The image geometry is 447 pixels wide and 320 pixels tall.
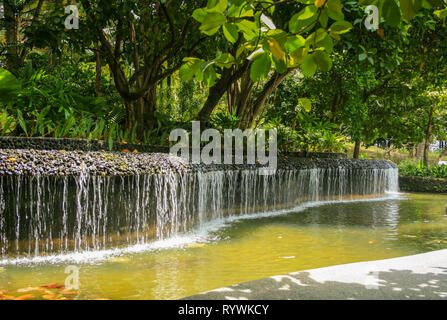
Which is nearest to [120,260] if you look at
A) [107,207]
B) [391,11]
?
[107,207]

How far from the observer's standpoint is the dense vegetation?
1.62 m

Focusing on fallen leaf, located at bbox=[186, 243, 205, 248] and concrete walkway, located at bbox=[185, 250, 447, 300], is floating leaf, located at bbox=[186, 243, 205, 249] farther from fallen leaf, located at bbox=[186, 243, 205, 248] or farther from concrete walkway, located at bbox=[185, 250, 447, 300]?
concrete walkway, located at bbox=[185, 250, 447, 300]

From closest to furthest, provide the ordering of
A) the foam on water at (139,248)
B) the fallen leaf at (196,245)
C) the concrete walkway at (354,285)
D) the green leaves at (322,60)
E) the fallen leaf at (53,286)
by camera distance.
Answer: the green leaves at (322,60) < the concrete walkway at (354,285) < the fallen leaf at (53,286) < the foam on water at (139,248) < the fallen leaf at (196,245)

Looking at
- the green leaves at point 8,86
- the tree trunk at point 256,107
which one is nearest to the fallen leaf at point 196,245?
the green leaves at point 8,86

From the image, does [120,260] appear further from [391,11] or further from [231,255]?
[391,11]

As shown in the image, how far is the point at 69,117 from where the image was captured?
256 inches

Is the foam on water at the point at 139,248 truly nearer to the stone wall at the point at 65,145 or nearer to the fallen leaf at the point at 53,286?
the fallen leaf at the point at 53,286

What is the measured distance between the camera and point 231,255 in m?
4.84

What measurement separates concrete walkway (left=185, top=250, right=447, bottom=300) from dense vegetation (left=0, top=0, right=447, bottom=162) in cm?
142

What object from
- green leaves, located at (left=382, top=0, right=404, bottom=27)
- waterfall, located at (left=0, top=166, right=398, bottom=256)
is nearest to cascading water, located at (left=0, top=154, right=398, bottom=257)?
waterfall, located at (left=0, top=166, right=398, bottom=256)

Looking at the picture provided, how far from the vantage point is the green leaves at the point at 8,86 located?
585 cm

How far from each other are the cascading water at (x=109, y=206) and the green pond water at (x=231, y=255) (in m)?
0.23
